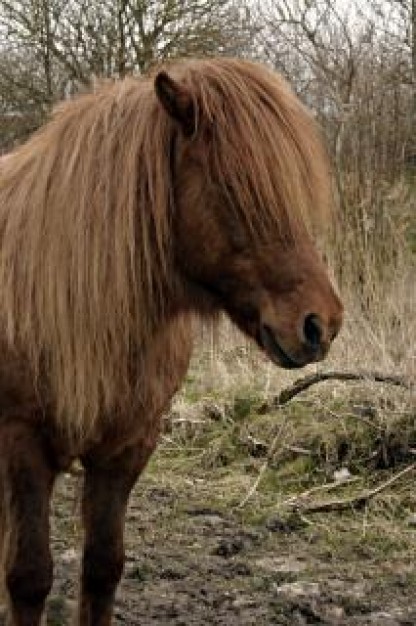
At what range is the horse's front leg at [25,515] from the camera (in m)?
2.53

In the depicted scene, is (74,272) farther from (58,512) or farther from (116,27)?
(116,27)

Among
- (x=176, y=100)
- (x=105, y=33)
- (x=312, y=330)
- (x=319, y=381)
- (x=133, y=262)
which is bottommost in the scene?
(x=319, y=381)

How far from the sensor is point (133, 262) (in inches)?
93.6

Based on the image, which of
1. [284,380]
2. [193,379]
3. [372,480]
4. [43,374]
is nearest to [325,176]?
[43,374]

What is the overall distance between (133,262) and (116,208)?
13cm

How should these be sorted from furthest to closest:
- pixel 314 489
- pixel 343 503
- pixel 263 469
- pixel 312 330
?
pixel 263 469 → pixel 314 489 → pixel 343 503 → pixel 312 330

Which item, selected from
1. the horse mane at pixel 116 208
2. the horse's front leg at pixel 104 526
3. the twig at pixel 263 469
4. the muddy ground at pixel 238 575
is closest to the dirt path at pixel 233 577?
the muddy ground at pixel 238 575

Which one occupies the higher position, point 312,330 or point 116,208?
point 116,208

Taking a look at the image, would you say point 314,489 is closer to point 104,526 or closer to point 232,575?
point 232,575

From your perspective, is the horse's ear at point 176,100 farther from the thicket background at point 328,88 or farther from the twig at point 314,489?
the twig at point 314,489

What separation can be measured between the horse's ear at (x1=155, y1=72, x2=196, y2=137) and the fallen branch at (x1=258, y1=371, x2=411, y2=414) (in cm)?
278

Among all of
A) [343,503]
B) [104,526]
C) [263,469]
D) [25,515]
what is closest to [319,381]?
[263,469]

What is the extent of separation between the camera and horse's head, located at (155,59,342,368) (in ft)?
7.00

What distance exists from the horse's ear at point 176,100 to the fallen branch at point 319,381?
2.78 metres
